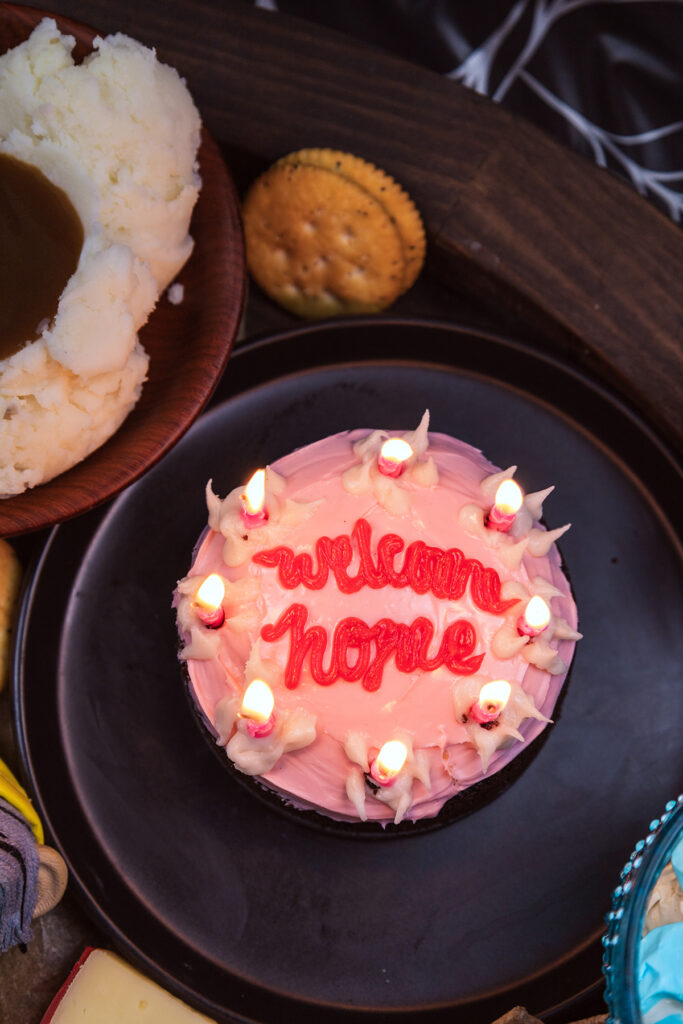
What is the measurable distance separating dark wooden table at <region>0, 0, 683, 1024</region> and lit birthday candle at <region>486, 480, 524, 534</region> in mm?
492

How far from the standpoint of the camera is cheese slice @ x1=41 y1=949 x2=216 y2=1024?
1.61m

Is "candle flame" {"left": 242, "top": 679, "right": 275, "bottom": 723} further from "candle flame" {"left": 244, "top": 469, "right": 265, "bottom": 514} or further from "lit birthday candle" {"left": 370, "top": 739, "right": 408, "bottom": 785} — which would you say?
"candle flame" {"left": 244, "top": 469, "right": 265, "bottom": 514}

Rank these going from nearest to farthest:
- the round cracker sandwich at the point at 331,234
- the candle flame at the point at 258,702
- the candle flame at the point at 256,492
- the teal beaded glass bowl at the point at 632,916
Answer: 1. the teal beaded glass bowl at the point at 632,916
2. the candle flame at the point at 258,702
3. the candle flame at the point at 256,492
4. the round cracker sandwich at the point at 331,234

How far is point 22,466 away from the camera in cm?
139

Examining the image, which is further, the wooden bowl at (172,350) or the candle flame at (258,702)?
the wooden bowl at (172,350)

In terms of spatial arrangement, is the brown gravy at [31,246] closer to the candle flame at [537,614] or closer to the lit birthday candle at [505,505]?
the lit birthday candle at [505,505]

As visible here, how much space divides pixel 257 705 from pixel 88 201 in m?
0.81

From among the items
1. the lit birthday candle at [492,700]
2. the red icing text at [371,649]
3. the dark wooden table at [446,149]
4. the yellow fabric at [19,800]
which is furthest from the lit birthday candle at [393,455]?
the yellow fabric at [19,800]

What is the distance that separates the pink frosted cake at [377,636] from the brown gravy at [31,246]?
0.40 m

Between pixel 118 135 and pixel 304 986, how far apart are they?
1455 mm

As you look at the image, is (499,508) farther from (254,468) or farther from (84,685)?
(84,685)

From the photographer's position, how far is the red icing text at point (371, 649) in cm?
137

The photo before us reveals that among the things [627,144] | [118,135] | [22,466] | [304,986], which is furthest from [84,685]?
[627,144]

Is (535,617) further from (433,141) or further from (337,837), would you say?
(433,141)
